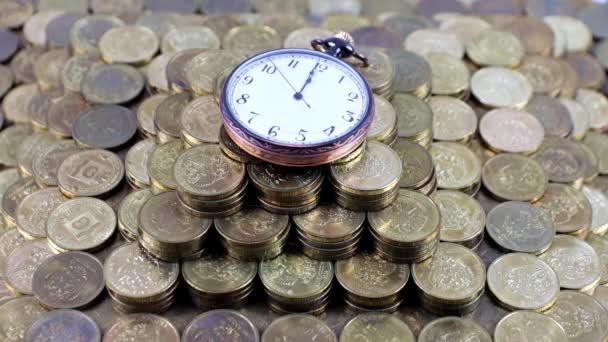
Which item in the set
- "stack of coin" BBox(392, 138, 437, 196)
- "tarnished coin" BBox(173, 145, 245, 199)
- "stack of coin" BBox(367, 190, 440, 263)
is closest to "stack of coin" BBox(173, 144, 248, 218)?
"tarnished coin" BBox(173, 145, 245, 199)

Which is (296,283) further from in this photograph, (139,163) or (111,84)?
(111,84)

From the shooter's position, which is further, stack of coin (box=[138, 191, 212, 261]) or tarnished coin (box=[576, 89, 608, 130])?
tarnished coin (box=[576, 89, 608, 130])

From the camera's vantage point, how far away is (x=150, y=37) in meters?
3.58

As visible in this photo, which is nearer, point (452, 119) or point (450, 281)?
point (450, 281)

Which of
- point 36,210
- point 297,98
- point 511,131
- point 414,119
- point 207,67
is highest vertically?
point 297,98

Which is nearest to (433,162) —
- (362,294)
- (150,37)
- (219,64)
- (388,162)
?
(388,162)

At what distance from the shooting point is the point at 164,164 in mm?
2982

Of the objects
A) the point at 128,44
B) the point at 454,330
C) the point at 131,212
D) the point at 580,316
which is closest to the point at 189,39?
the point at 128,44

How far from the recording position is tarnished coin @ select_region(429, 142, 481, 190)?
10.3 feet

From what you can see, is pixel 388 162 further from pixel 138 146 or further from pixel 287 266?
pixel 138 146

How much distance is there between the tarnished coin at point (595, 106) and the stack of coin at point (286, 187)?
4.86ft

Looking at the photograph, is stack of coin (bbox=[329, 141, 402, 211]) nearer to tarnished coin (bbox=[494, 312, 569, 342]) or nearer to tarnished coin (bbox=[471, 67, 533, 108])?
tarnished coin (bbox=[494, 312, 569, 342])

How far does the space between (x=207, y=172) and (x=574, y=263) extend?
124cm

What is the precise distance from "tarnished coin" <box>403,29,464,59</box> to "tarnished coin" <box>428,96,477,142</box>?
326 millimetres
